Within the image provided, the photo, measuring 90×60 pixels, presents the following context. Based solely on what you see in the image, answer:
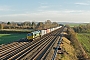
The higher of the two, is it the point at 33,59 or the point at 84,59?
the point at 33,59

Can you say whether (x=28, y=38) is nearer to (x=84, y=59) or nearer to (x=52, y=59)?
(x=84, y=59)

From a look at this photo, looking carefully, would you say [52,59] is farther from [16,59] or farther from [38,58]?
[16,59]

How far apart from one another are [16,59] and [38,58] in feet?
10.9

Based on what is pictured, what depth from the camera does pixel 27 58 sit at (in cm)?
2625

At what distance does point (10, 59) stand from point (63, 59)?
7.53 m

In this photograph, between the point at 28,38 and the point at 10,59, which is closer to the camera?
the point at 10,59

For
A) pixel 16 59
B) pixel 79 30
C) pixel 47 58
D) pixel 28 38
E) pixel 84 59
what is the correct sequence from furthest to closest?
1. pixel 79 30
2. pixel 28 38
3. pixel 84 59
4. pixel 47 58
5. pixel 16 59

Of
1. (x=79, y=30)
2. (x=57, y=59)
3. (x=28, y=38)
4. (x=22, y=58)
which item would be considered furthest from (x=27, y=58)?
(x=79, y=30)

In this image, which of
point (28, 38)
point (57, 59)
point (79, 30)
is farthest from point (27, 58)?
point (79, 30)

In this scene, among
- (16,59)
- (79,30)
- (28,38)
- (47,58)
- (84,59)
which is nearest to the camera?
(16,59)

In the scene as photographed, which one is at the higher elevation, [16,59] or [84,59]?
[16,59]

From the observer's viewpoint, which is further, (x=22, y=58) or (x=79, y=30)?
(x=79, y=30)

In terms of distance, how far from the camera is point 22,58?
85.5 feet

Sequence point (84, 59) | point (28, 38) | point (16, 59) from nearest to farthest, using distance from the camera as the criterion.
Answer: point (16, 59) < point (84, 59) < point (28, 38)
